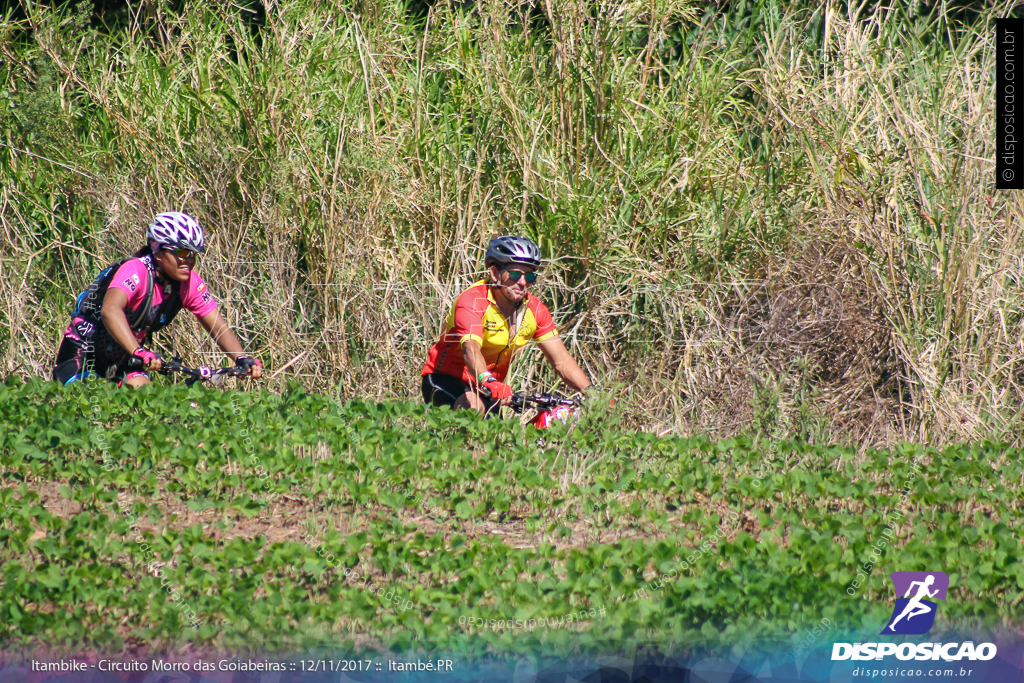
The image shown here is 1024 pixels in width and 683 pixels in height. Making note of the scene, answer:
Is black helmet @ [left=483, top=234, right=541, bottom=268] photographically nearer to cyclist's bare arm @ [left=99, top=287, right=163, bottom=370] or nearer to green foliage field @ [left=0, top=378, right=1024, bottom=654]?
green foliage field @ [left=0, top=378, right=1024, bottom=654]

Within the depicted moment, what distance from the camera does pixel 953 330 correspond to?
7.55m

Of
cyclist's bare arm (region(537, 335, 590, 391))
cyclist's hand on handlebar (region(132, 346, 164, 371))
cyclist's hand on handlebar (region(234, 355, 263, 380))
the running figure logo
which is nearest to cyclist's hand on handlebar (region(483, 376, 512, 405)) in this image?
cyclist's bare arm (region(537, 335, 590, 391))

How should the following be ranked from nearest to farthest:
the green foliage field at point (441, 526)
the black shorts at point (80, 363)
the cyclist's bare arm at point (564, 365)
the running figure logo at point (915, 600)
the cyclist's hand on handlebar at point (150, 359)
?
the green foliage field at point (441, 526) → the running figure logo at point (915, 600) → the cyclist's hand on handlebar at point (150, 359) → the cyclist's bare arm at point (564, 365) → the black shorts at point (80, 363)

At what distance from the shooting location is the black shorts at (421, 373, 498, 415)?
7.20 m

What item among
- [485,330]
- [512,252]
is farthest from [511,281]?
[485,330]

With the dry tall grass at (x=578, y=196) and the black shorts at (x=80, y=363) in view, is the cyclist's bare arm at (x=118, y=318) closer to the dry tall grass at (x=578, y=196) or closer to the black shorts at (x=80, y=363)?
the black shorts at (x=80, y=363)

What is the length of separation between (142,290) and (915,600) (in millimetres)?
5422

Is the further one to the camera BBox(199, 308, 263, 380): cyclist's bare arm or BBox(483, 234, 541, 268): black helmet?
BBox(199, 308, 263, 380): cyclist's bare arm

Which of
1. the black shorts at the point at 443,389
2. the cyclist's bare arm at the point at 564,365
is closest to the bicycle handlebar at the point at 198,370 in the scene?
the black shorts at the point at 443,389

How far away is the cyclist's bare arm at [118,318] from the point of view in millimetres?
6762

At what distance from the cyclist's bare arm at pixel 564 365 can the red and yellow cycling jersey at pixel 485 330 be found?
0.07 meters

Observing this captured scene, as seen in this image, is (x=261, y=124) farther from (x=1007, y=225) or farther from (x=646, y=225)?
(x=1007, y=225)

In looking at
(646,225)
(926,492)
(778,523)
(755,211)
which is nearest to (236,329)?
(646,225)

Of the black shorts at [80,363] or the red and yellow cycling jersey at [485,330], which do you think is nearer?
the red and yellow cycling jersey at [485,330]
